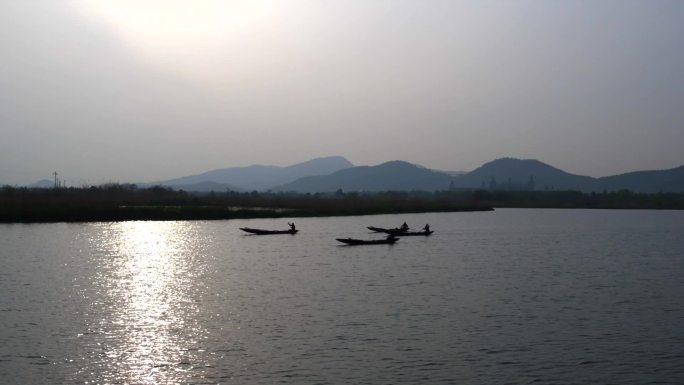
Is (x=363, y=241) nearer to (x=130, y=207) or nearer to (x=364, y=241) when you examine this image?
(x=364, y=241)

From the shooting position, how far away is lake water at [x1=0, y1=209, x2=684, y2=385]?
15.9m

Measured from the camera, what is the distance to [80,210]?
2872 inches

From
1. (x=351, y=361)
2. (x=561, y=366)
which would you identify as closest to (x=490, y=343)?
(x=561, y=366)

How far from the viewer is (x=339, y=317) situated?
71.6 ft

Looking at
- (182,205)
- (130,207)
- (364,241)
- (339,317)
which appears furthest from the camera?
(182,205)

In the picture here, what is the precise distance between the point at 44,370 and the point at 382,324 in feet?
30.2

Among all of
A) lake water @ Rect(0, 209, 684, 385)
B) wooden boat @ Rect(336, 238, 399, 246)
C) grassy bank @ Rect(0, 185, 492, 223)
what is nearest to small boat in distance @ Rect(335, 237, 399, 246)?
wooden boat @ Rect(336, 238, 399, 246)

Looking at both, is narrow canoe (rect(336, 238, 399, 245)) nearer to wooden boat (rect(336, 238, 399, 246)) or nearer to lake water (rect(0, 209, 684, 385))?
wooden boat (rect(336, 238, 399, 246))

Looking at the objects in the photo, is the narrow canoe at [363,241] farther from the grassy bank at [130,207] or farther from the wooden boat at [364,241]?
the grassy bank at [130,207]

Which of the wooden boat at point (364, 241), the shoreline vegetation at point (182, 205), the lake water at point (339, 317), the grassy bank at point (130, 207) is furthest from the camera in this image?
the shoreline vegetation at point (182, 205)

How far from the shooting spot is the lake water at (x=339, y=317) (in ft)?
52.1

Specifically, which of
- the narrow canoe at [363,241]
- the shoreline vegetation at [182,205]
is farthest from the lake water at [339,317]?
the shoreline vegetation at [182,205]

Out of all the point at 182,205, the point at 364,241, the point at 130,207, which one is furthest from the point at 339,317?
the point at 182,205

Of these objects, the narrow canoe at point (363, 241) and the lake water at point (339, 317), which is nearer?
the lake water at point (339, 317)
